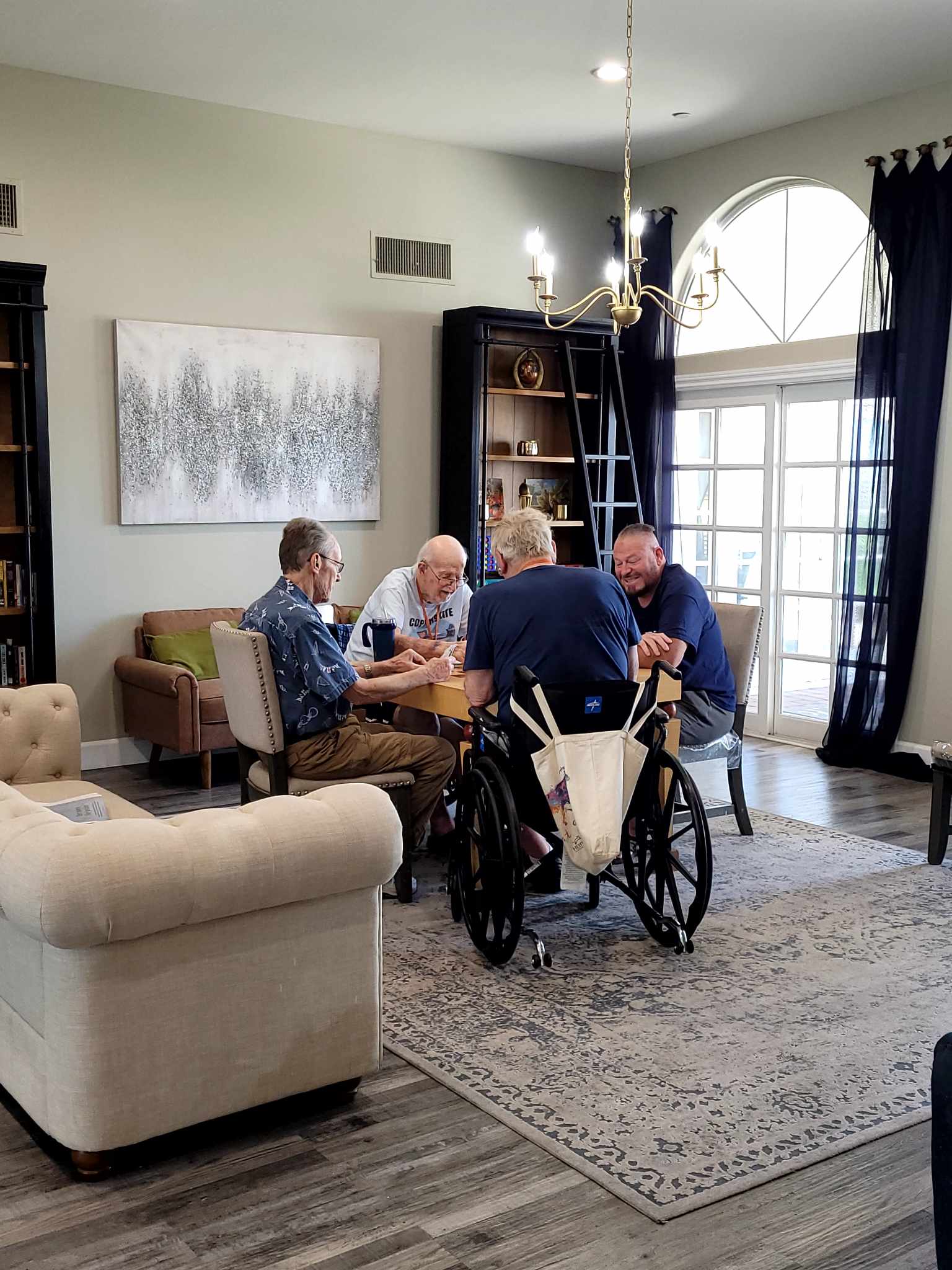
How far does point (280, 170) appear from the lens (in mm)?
6789

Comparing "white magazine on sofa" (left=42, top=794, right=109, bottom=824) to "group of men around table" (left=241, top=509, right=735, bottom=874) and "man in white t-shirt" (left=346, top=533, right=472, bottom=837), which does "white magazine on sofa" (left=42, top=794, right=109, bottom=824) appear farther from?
"man in white t-shirt" (left=346, top=533, right=472, bottom=837)

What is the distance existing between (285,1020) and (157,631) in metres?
4.02

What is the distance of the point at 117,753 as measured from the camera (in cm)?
653

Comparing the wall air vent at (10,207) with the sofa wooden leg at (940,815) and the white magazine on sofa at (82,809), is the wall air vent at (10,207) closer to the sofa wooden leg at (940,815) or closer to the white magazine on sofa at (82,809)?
the white magazine on sofa at (82,809)

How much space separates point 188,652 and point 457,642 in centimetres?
197

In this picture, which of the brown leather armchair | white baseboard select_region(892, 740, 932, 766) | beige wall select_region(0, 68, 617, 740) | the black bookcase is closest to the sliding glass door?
the black bookcase

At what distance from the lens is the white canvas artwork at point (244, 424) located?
6.44 metres

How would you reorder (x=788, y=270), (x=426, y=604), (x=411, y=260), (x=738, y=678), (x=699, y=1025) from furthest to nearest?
(x=411, y=260)
(x=788, y=270)
(x=738, y=678)
(x=426, y=604)
(x=699, y=1025)

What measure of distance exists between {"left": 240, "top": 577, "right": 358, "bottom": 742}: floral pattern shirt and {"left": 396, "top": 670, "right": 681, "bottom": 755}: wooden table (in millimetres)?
348

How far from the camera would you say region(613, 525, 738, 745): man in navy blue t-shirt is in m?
4.77

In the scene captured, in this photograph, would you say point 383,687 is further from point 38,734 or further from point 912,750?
point 912,750

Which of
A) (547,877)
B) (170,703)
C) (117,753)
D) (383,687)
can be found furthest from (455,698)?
(117,753)

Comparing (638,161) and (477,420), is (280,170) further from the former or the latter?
(638,161)

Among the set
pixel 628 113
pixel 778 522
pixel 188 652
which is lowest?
pixel 188 652
